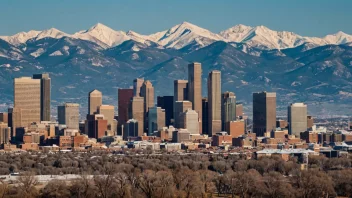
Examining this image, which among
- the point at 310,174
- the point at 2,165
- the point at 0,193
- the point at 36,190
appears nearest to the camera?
the point at 0,193

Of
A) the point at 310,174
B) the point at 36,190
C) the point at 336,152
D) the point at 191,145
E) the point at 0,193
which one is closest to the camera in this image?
the point at 0,193

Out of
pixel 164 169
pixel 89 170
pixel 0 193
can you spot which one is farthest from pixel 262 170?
pixel 0 193

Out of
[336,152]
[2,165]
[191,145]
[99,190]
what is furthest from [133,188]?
[191,145]

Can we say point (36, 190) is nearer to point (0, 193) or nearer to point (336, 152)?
point (0, 193)

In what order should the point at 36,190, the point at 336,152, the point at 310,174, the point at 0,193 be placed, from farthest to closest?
the point at 336,152 → the point at 310,174 → the point at 36,190 → the point at 0,193

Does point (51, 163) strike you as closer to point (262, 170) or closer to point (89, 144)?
point (262, 170)

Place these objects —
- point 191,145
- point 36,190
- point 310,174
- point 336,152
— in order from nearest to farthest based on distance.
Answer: point 36,190 < point 310,174 < point 336,152 < point 191,145

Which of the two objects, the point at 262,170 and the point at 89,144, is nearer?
the point at 262,170

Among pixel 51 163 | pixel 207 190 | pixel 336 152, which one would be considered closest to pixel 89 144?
pixel 336 152

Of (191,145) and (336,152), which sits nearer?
(336,152)
